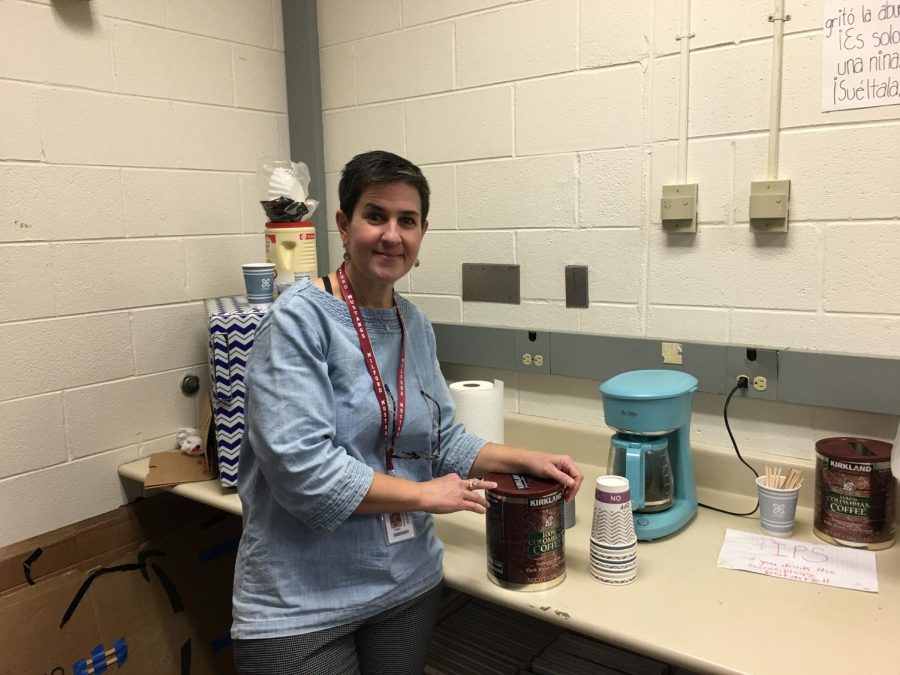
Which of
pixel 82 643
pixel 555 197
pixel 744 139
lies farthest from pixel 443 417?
pixel 82 643

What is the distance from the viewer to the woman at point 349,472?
1143mm

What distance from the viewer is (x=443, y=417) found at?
57.0 inches

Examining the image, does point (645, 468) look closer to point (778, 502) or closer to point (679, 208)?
point (778, 502)

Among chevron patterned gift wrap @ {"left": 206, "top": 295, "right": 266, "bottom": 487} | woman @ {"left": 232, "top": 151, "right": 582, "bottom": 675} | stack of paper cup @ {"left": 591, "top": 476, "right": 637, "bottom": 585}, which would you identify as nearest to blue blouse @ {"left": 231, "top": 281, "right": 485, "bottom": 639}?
woman @ {"left": 232, "top": 151, "right": 582, "bottom": 675}

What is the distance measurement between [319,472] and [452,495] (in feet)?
0.79

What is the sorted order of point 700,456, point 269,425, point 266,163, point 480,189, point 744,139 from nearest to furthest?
1. point 269,425
2. point 744,139
3. point 700,456
4. point 480,189
5. point 266,163

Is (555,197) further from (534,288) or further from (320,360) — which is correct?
(320,360)

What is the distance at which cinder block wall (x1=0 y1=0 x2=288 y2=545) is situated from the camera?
1.75 m

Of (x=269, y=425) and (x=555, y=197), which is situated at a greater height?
(x=555, y=197)

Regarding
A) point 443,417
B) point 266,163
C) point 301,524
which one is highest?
point 266,163

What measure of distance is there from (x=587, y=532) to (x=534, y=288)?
2.40ft

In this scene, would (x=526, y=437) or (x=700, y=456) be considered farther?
(x=526, y=437)

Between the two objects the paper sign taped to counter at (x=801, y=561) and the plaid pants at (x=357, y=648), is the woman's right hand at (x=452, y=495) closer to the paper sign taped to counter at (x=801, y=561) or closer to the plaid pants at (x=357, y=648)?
the plaid pants at (x=357, y=648)

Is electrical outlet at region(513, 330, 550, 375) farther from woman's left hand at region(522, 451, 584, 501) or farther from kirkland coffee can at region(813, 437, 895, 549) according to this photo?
kirkland coffee can at region(813, 437, 895, 549)
